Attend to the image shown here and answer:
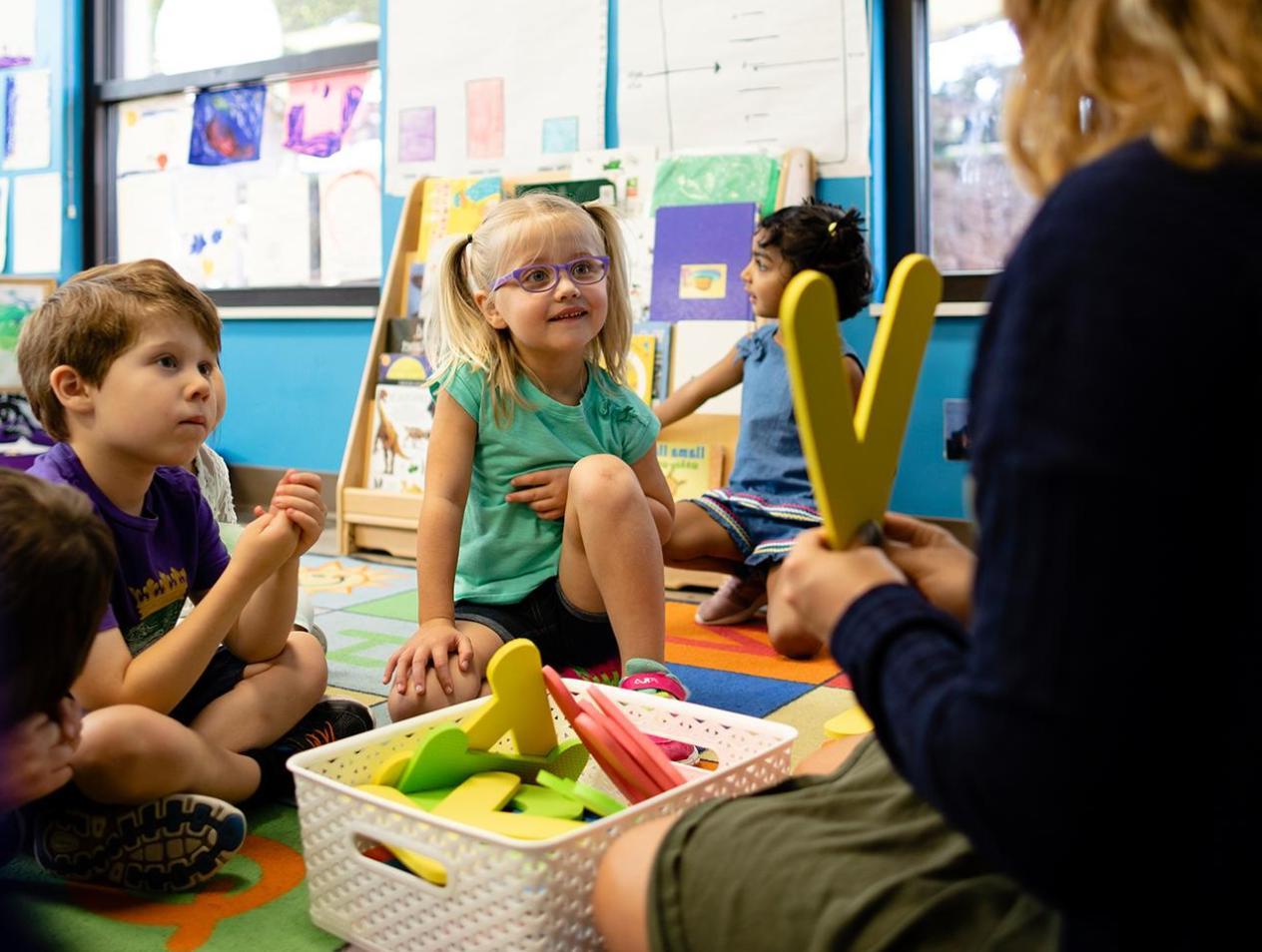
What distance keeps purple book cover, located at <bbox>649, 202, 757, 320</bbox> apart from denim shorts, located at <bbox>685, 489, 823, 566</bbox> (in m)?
0.47

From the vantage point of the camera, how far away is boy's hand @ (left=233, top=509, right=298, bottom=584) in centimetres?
91

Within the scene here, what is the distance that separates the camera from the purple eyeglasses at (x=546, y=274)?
4.24ft

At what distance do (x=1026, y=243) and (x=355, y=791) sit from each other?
568 millimetres

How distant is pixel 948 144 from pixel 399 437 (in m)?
1.26

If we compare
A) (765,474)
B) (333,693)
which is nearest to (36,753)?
(333,693)

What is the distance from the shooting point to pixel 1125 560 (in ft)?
1.22

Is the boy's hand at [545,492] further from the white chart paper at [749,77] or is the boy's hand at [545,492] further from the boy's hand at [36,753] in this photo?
the white chart paper at [749,77]

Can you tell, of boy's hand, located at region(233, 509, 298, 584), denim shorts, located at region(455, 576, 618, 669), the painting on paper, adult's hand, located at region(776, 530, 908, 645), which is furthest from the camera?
the painting on paper

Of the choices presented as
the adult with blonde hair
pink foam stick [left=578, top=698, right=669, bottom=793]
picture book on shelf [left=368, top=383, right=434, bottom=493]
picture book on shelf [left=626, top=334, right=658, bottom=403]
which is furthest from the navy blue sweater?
picture book on shelf [left=368, top=383, right=434, bottom=493]

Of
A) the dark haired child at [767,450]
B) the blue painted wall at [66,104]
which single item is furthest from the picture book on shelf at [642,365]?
the blue painted wall at [66,104]

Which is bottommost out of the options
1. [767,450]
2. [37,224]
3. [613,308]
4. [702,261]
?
[767,450]

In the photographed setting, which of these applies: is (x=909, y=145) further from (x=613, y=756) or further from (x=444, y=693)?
(x=613, y=756)

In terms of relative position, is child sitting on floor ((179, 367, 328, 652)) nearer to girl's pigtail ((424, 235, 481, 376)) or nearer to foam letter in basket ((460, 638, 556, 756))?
girl's pigtail ((424, 235, 481, 376))

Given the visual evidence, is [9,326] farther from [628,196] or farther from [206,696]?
[206,696]
